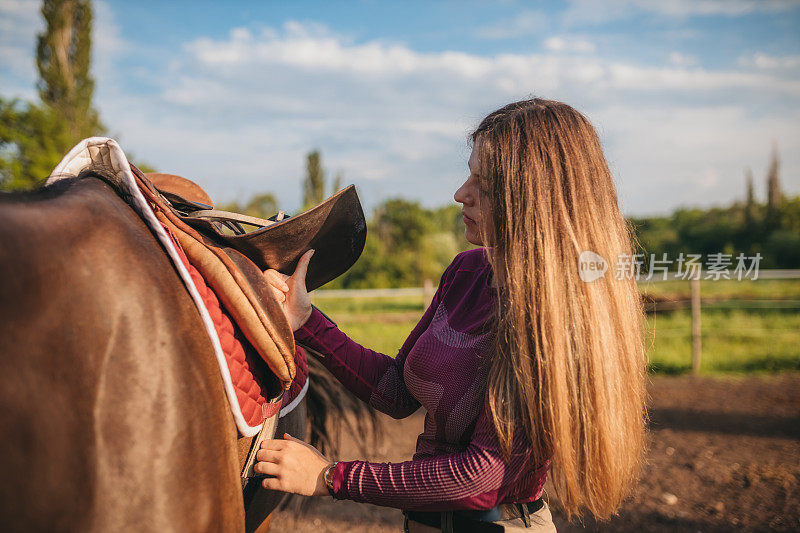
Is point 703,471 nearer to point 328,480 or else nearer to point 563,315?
point 563,315

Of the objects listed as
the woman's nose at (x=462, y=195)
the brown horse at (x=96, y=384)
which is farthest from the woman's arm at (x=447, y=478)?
the woman's nose at (x=462, y=195)

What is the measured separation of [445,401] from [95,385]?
0.69m

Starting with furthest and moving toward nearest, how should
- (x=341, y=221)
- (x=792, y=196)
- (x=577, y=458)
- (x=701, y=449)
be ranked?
(x=792, y=196) < (x=701, y=449) < (x=341, y=221) < (x=577, y=458)

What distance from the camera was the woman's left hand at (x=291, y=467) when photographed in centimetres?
106

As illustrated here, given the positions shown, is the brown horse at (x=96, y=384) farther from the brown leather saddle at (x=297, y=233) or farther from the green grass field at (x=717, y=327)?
the green grass field at (x=717, y=327)

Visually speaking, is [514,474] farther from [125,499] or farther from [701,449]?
[701,449]

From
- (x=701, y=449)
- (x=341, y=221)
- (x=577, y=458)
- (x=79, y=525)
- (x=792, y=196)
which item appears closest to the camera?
(x=79, y=525)

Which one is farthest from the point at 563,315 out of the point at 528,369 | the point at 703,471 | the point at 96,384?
the point at 703,471

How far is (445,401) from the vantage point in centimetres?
115

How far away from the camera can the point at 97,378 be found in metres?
0.78

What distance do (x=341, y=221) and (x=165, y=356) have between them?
67 centimetres

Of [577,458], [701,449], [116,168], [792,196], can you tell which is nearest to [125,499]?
[116,168]

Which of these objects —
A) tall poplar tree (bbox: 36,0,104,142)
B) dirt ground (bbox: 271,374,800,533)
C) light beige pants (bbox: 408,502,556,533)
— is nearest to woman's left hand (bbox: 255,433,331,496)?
light beige pants (bbox: 408,502,556,533)

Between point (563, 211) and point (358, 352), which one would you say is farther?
point (358, 352)
